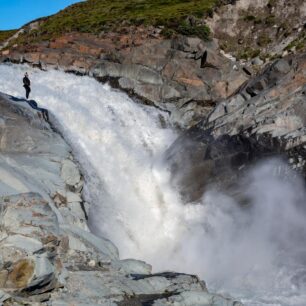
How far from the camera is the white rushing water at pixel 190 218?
3098 cm

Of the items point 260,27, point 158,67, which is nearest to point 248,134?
point 158,67

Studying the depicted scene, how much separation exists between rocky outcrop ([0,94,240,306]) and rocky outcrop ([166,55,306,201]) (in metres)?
11.5

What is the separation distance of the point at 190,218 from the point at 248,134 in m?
7.36

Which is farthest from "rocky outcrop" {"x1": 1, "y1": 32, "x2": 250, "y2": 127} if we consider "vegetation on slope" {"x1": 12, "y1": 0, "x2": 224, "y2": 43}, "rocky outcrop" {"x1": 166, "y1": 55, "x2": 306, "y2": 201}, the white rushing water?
"rocky outcrop" {"x1": 166, "y1": 55, "x2": 306, "y2": 201}

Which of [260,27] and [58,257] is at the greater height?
[260,27]

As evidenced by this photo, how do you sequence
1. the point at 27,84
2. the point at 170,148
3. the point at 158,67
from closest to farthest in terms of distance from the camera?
the point at 27,84 < the point at 170,148 < the point at 158,67

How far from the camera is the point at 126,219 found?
35719 millimetres

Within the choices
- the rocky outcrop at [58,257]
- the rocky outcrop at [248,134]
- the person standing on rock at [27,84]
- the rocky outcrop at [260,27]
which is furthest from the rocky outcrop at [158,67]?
the rocky outcrop at [58,257]

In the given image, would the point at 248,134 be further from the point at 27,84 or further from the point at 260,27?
the point at 260,27

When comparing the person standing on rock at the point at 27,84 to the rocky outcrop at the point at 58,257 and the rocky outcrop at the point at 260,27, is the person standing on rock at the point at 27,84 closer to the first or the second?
the rocky outcrop at the point at 58,257

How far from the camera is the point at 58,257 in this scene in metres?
21.5

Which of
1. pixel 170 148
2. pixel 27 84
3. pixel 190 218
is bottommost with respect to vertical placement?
pixel 190 218

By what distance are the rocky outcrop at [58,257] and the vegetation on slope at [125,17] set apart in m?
40.2

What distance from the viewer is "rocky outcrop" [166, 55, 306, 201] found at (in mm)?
34844
